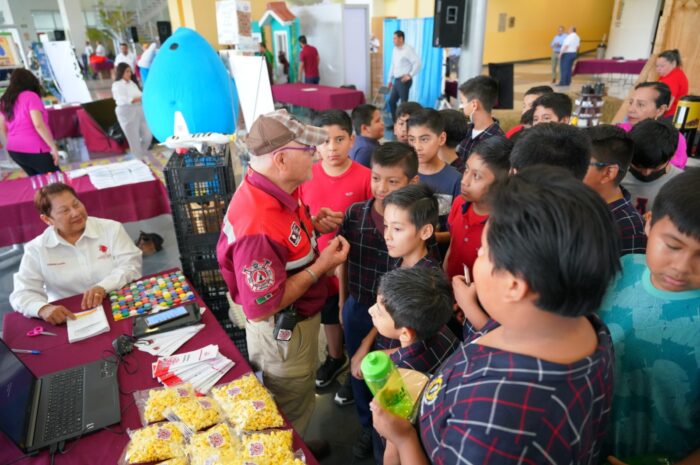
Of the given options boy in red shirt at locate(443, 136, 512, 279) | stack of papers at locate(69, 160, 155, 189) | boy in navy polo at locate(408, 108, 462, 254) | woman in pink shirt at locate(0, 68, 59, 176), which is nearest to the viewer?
boy in red shirt at locate(443, 136, 512, 279)

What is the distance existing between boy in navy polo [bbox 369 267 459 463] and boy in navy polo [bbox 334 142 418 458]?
0.53 meters

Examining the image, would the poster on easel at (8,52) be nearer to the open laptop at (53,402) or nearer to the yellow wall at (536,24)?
the open laptop at (53,402)

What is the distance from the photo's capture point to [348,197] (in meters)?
2.39

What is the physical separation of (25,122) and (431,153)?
3908mm

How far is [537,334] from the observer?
2.32ft

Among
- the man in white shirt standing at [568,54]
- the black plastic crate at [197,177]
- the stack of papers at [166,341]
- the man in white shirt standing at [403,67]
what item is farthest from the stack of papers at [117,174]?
the man in white shirt standing at [568,54]

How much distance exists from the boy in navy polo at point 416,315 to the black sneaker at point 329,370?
3.97 feet

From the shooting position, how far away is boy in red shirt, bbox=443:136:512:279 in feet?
5.88

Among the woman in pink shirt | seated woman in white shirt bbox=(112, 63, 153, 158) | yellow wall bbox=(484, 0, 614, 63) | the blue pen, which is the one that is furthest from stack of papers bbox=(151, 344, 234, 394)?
yellow wall bbox=(484, 0, 614, 63)

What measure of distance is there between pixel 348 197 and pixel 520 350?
1751 millimetres

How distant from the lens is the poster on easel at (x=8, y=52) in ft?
26.2

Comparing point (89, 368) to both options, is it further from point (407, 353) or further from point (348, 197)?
point (348, 197)

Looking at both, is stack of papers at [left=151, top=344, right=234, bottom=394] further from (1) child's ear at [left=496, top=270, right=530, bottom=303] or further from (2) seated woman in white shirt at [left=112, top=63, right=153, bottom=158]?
(2) seated woman in white shirt at [left=112, top=63, right=153, bottom=158]

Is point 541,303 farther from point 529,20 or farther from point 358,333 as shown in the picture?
point 529,20
